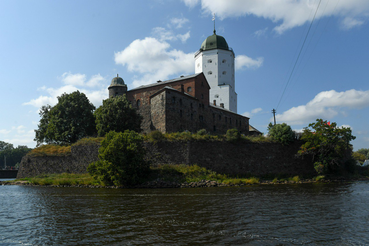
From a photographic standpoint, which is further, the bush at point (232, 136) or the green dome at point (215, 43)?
the green dome at point (215, 43)

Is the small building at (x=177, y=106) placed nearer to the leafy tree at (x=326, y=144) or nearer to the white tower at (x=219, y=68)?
the white tower at (x=219, y=68)

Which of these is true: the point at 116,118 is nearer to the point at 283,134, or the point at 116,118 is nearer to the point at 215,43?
the point at 283,134

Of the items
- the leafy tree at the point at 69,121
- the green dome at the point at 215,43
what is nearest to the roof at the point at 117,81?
the leafy tree at the point at 69,121

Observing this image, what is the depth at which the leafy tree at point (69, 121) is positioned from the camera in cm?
4131

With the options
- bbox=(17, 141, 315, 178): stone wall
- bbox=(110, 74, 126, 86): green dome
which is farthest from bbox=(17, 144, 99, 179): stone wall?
bbox=(110, 74, 126, 86): green dome

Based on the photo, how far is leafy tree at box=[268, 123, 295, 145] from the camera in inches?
1448

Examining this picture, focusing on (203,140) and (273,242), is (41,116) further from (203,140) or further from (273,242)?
(273,242)

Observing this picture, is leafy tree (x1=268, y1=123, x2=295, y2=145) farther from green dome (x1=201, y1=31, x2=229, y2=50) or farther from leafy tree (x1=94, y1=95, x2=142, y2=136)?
green dome (x1=201, y1=31, x2=229, y2=50)

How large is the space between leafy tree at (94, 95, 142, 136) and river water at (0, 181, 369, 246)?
20529 millimetres

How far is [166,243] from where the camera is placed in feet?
30.3

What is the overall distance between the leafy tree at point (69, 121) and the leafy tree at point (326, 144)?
32.7 meters

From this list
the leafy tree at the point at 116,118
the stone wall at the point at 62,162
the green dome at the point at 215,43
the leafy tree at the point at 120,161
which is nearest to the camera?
the leafy tree at the point at 120,161

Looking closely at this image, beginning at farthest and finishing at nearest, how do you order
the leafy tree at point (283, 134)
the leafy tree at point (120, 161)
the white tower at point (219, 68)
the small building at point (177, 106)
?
the white tower at point (219, 68)
the small building at point (177, 106)
the leafy tree at point (283, 134)
the leafy tree at point (120, 161)

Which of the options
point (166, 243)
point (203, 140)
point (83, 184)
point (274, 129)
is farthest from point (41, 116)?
point (166, 243)
